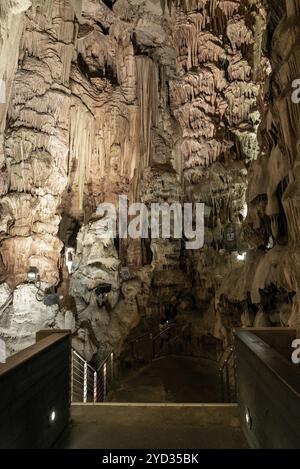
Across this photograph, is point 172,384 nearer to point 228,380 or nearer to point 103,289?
point 103,289

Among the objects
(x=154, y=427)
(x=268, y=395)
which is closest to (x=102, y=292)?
(x=154, y=427)

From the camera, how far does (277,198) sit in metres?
4.78

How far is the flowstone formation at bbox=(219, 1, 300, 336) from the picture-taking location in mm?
3939

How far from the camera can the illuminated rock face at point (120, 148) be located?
9.12 meters

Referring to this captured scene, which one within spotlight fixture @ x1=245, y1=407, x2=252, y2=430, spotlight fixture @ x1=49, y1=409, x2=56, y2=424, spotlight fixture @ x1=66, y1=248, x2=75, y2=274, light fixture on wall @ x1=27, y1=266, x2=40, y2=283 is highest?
spotlight fixture @ x1=66, y1=248, x2=75, y2=274

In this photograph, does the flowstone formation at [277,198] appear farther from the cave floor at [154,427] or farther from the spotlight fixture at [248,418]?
the cave floor at [154,427]

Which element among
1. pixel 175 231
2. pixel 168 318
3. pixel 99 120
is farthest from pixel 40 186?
pixel 168 318

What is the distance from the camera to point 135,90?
1301 centimetres

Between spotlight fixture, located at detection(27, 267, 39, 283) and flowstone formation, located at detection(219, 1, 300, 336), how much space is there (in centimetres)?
538

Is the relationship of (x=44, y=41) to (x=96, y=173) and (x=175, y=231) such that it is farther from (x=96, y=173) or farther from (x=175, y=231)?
(x=175, y=231)

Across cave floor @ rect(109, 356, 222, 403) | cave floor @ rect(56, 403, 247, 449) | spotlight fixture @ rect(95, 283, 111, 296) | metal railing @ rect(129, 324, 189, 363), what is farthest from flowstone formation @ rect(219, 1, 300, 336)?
metal railing @ rect(129, 324, 189, 363)

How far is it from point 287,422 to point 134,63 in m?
13.6

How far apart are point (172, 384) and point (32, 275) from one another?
4.84 meters

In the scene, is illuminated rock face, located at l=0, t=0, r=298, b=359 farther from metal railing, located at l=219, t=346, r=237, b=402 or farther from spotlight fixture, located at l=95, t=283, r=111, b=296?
metal railing, located at l=219, t=346, r=237, b=402
